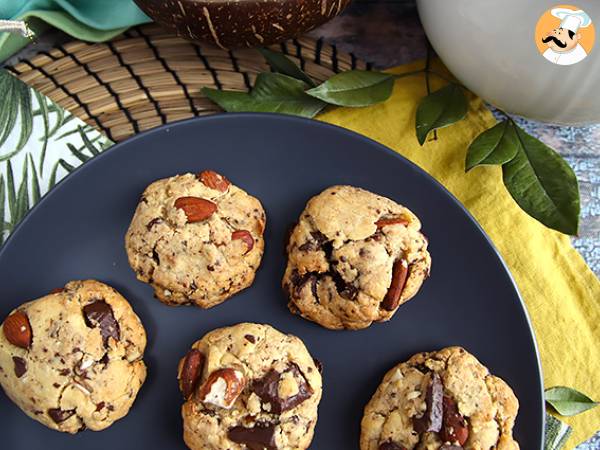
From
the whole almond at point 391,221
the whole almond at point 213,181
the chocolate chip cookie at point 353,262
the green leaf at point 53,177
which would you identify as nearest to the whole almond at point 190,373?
the chocolate chip cookie at point 353,262

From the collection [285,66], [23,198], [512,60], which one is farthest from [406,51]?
[23,198]

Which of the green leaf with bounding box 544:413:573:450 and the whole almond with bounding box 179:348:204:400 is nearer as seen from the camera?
the whole almond with bounding box 179:348:204:400

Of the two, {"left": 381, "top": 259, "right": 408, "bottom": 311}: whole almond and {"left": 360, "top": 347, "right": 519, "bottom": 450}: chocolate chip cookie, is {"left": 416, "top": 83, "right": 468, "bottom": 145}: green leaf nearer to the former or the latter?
{"left": 381, "top": 259, "right": 408, "bottom": 311}: whole almond

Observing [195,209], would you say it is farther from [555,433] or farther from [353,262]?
[555,433]

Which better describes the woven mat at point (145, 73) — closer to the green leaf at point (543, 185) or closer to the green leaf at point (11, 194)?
the green leaf at point (11, 194)

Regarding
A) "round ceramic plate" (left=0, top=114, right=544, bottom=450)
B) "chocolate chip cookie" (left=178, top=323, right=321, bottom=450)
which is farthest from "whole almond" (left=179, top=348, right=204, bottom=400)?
"round ceramic plate" (left=0, top=114, right=544, bottom=450)

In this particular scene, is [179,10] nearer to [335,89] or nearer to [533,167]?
[335,89]

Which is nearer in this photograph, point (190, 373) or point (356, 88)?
point (190, 373)
